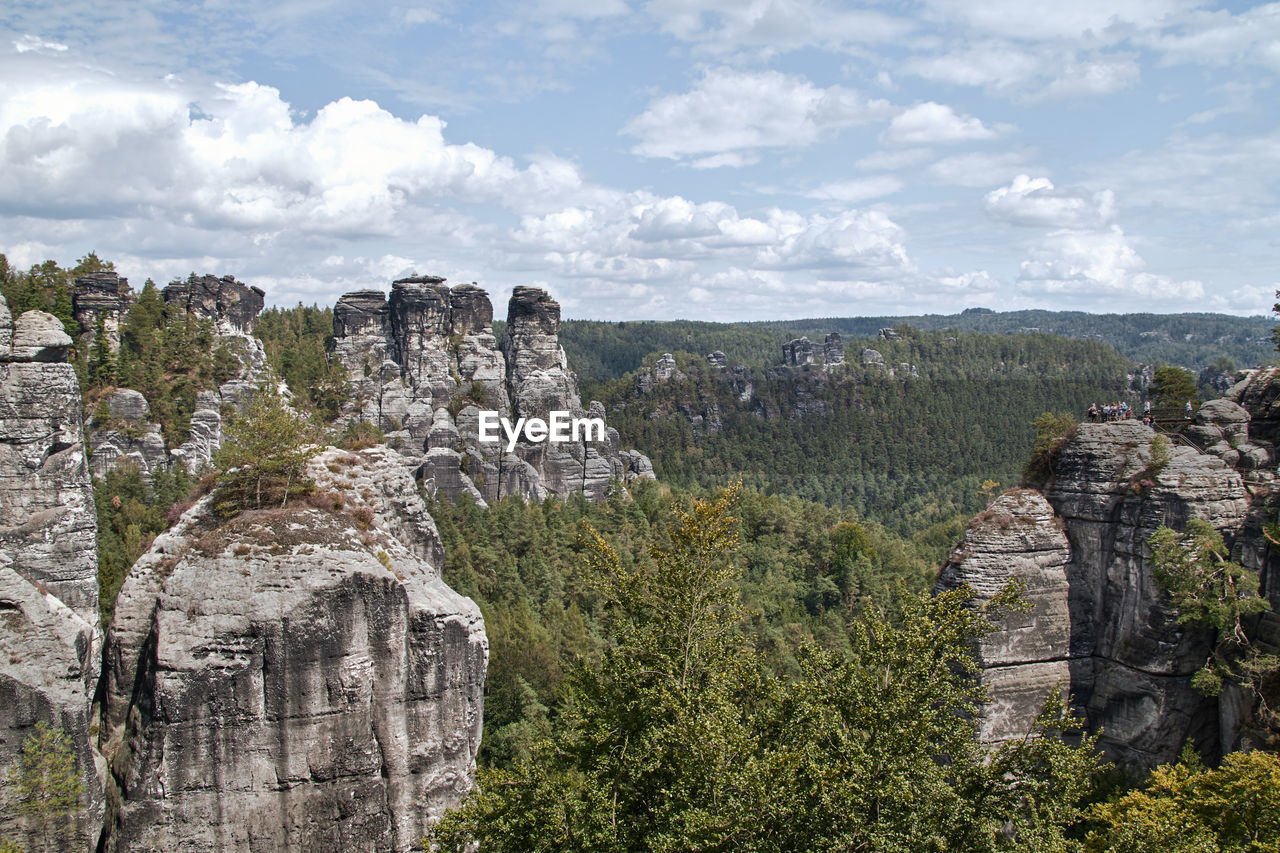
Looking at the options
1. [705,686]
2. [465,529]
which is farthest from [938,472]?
[705,686]

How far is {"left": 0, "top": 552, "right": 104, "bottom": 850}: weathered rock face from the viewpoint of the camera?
1884 centimetres

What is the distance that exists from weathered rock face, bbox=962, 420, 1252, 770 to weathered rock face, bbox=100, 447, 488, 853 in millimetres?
15550

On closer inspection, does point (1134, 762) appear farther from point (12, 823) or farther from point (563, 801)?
point (12, 823)

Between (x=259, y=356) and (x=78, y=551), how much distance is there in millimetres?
63288

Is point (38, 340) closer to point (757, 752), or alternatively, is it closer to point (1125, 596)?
point (757, 752)

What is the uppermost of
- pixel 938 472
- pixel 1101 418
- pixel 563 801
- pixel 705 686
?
pixel 1101 418

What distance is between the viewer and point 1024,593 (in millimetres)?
Answer: 25984

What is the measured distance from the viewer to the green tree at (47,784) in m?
18.6

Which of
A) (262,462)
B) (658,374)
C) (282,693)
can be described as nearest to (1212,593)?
(282,693)

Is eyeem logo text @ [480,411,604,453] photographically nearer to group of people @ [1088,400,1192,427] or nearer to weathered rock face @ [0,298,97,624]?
weathered rock face @ [0,298,97,624]

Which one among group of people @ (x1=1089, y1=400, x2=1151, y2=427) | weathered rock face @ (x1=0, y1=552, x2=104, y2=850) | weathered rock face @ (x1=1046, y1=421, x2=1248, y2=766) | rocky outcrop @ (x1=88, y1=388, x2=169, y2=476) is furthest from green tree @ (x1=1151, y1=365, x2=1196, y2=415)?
rocky outcrop @ (x1=88, y1=388, x2=169, y2=476)

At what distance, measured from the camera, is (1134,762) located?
25.7 m

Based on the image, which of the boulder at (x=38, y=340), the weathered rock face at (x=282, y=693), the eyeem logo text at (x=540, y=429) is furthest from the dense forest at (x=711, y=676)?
the eyeem logo text at (x=540, y=429)

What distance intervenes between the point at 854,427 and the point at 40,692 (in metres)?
155
